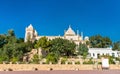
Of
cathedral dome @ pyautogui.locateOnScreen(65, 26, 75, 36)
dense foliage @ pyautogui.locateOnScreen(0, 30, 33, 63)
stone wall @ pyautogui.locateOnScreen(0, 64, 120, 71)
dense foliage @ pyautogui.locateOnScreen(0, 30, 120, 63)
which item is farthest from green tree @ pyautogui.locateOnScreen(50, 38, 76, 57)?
cathedral dome @ pyautogui.locateOnScreen(65, 26, 75, 36)

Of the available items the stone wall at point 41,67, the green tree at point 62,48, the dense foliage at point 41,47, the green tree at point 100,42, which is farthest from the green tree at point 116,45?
the stone wall at point 41,67

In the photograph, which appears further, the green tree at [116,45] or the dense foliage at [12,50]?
the green tree at [116,45]

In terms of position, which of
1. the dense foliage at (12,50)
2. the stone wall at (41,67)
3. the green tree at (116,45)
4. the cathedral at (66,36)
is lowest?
the stone wall at (41,67)

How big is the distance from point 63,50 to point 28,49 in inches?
225

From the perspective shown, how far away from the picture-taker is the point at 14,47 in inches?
1419

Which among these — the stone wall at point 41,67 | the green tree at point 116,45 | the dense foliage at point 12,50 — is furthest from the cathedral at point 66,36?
the stone wall at point 41,67

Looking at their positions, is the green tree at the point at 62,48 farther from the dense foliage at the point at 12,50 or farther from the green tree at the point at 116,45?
the green tree at the point at 116,45

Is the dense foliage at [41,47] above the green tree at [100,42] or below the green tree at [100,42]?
below

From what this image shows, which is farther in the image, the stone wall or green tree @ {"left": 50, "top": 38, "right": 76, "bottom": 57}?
green tree @ {"left": 50, "top": 38, "right": 76, "bottom": 57}

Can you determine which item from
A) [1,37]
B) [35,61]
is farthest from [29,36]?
[35,61]

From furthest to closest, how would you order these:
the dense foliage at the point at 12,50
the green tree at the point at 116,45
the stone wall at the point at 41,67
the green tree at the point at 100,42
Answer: the green tree at the point at 100,42, the green tree at the point at 116,45, the dense foliage at the point at 12,50, the stone wall at the point at 41,67

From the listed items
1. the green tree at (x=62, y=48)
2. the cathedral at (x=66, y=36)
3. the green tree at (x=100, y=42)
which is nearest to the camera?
the green tree at (x=62, y=48)

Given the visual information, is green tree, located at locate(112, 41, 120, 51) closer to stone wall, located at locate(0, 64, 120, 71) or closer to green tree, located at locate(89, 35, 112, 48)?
green tree, located at locate(89, 35, 112, 48)

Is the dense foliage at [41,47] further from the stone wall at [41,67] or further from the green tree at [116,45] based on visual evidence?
the stone wall at [41,67]
